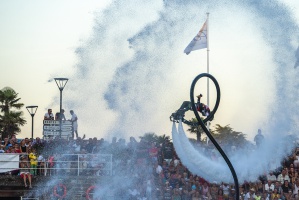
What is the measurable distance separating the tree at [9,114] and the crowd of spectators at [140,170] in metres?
29.1

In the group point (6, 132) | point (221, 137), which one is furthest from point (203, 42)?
point (6, 132)

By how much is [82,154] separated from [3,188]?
13.3 feet

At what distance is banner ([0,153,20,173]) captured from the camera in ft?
110

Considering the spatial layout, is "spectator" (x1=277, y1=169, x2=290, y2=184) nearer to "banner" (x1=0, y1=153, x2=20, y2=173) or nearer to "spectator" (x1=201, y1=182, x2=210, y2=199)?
"spectator" (x1=201, y1=182, x2=210, y2=199)

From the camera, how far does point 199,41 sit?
3816cm

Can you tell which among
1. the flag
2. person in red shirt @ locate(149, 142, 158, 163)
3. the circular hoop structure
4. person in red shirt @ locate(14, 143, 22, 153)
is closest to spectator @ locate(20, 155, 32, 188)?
person in red shirt @ locate(14, 143, 22, 153)

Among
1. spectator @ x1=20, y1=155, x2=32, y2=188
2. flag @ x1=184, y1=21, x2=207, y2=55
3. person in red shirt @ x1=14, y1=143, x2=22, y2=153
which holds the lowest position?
spectator @ x1=20, y1=155, x2=32, y2=188

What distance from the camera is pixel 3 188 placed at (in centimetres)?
3434

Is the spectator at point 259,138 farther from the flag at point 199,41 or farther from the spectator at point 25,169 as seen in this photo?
the spectator at point 25,169

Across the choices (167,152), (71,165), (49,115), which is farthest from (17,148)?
(167,152)

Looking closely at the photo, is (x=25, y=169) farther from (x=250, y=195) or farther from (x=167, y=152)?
(x=250, y=195)

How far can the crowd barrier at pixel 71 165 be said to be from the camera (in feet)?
112

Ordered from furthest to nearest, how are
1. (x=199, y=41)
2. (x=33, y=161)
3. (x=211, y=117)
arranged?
1. (x=199, y=41)
2. (x=33, y=161)
3. (x=211, y=117)

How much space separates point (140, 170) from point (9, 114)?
35587 mm
